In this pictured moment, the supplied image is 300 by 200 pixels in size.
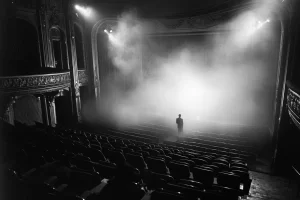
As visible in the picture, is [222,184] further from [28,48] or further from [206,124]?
[28,48]

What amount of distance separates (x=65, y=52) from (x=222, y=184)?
1356 centimetres

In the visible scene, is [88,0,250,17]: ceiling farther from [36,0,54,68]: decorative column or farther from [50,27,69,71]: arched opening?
[36,0,54,68]: decorative column

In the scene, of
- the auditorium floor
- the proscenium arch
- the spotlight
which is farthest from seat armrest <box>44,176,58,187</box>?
the spotlight

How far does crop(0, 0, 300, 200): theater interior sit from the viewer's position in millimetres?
6645

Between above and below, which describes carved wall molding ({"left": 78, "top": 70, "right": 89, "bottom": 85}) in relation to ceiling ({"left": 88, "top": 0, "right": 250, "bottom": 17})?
below

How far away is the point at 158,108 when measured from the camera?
16891 millimetres

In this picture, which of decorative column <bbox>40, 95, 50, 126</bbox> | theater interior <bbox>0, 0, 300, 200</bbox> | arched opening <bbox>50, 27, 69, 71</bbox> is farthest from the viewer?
arched opening <bbox>50, 27, 69, 71</bbox>

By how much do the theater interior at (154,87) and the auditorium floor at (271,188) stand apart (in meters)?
0.06

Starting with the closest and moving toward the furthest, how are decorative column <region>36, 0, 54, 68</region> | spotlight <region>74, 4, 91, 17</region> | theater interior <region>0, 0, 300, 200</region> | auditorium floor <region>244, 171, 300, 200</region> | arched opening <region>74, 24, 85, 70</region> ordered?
auditorium floor <region>244, 171, 300, 200</region>
theater interior <region>0, 0, 300, 200</region>
decorative column <region>36, 0, 54, 68</region>
spotlight <region>74, 4, 91, 17</region>
arched opening <region>74, 24, 85, 70</region>

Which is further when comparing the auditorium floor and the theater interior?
the theater interior

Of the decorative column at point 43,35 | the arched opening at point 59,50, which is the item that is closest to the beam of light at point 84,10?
the arched opening at point 59,50

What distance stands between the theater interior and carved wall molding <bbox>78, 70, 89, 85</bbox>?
82 millimetres

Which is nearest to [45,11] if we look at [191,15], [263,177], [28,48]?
[28,48]

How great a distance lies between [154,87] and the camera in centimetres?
Result: 1683
